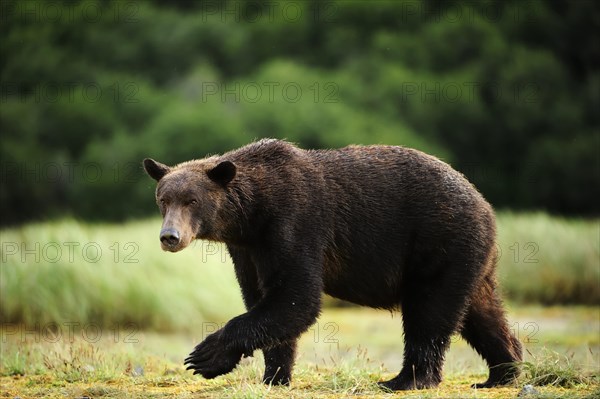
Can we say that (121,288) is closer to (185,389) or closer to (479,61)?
(185,389)

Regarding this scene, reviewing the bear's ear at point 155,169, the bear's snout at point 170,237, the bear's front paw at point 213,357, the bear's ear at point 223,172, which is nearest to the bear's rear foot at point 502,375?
the bear's front paw at point 213,357

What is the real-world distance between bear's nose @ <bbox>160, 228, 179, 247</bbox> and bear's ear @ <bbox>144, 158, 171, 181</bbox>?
866 mm

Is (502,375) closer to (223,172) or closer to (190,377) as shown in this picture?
(190,377)

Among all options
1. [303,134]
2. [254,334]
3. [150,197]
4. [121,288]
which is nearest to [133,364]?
[254,334]

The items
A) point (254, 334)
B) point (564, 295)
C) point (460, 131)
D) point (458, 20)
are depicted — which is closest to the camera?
point (254, 334)

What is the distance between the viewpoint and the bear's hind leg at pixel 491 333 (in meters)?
8.53

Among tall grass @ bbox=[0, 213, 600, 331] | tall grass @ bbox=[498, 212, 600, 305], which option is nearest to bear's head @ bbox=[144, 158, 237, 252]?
tall grass @ bbox=[0, 213, 600, 331]

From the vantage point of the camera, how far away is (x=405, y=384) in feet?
26.5

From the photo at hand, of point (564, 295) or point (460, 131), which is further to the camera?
point (460, 131)

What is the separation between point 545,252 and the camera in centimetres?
1952

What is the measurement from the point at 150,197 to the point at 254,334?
31347 mm

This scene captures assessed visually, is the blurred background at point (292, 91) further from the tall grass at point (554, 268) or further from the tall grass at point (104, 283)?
the tall grass at point (104, 283)

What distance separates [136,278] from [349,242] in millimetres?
8220

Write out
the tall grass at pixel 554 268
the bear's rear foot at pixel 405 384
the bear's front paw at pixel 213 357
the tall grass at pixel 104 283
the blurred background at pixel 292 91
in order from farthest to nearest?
the blurred background at pixel 292 91
the tall grass at pixel 554 268
the tall grass at pixel 104 283
the bear's rear foot at pixel 405 384
the bear's front paw at pixel 213 357
